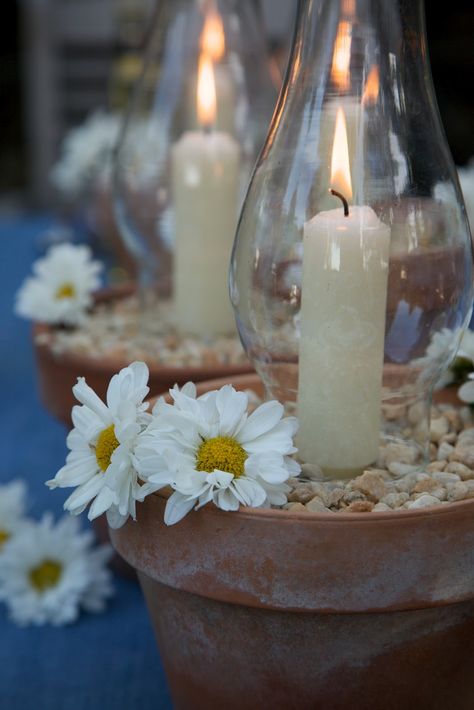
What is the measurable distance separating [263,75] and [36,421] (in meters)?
0.36

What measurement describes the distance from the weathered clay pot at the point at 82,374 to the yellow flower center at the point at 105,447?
0.59ft

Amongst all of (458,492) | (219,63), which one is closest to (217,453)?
(458,492)

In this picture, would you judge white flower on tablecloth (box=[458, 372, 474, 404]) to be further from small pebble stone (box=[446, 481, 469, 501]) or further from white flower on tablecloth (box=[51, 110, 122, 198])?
white flower on tablecloth (box=[51, 110, 122, 198])

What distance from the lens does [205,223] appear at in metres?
0.74

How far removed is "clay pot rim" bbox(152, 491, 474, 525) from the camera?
390 millimetres

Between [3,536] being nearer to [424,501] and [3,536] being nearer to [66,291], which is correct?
[66,291]

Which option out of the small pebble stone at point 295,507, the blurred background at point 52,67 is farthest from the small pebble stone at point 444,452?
the blurred background at point 52,67

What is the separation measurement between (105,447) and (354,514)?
11cm

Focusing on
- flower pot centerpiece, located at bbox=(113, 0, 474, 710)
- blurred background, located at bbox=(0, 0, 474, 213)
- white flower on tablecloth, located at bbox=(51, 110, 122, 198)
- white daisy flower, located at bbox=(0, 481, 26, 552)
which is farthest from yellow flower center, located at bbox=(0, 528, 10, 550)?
blurred background, located at bbox=(0, 0, 474, 213)

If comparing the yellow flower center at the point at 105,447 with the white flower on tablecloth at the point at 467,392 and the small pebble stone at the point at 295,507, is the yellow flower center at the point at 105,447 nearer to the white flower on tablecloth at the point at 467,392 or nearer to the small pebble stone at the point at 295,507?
the small pebble stone at the point at 295,507

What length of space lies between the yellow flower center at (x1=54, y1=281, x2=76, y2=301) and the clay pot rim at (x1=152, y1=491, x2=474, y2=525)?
1.26 ft

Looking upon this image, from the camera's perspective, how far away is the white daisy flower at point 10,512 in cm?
67

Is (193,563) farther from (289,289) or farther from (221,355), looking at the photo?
(221,355)

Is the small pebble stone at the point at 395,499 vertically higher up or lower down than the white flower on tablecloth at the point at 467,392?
lower down
